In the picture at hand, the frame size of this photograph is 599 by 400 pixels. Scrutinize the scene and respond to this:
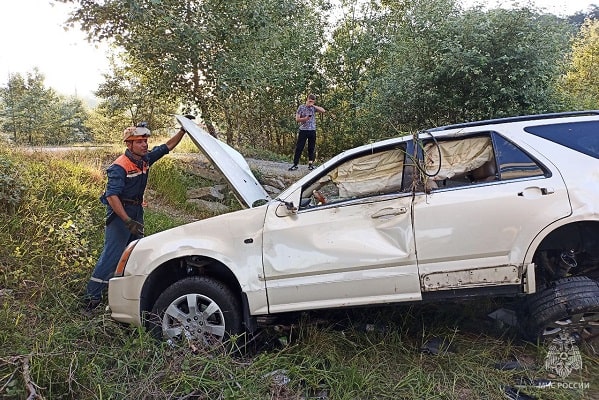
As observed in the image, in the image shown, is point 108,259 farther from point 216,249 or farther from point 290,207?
point 290,207

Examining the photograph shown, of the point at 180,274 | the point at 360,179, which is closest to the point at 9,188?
the point at 180,274

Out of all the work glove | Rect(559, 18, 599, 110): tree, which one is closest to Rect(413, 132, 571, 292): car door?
the work glove

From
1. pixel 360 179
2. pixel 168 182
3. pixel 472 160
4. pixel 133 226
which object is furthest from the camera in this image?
pixel 168 182

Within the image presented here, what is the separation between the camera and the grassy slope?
2.78 meters

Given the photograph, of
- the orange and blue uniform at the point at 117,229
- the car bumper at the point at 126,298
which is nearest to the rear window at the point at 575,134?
the car bumper at the point at 126,298

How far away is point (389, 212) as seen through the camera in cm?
314

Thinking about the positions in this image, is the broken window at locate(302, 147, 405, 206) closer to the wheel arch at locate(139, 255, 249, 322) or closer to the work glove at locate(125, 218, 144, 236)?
the wheel arch at locate(139, 255, 249, 322)

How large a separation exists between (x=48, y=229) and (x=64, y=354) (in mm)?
2800

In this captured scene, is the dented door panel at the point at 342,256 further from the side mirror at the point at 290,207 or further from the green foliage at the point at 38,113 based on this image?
the green foliage at the point at 38,113

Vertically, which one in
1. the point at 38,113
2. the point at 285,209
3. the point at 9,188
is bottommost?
the point at 285,209

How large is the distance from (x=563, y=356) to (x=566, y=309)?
39 centimetres

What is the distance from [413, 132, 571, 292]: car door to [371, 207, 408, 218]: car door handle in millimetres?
89

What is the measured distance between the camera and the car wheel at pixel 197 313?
11.0 feet

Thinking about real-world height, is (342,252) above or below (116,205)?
below
